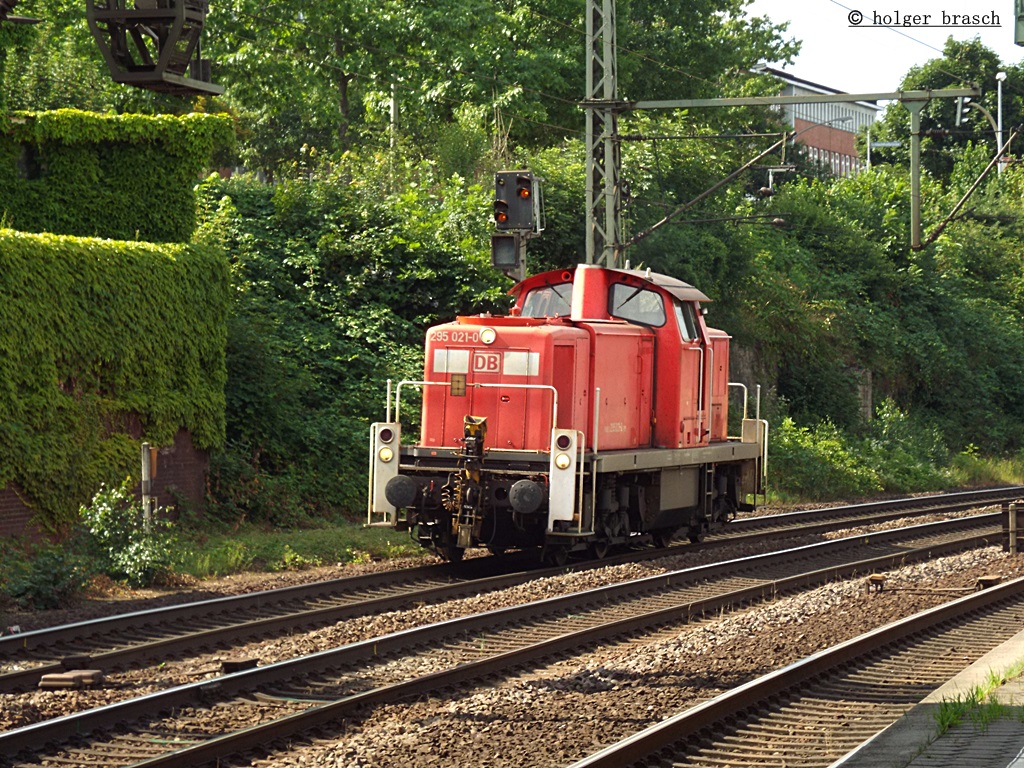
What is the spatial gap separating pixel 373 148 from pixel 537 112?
7.54m

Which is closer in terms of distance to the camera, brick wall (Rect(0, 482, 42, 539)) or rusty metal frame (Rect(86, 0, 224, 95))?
rusty metal frame (Rect(86, 0, 224, 95))

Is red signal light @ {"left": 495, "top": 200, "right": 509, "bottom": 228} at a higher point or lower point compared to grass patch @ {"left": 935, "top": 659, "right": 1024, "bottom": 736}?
higher

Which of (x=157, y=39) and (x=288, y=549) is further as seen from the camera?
(x=288, y=549)

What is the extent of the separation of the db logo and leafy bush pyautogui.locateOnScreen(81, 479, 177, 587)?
384 cm

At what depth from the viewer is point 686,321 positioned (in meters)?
17.4

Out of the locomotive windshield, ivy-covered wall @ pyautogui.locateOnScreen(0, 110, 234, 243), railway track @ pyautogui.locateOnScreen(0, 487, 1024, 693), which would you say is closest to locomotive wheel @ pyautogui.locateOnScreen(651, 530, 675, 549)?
railway track @ pyautogui.locateOnScreen(0, 487, 1024, 693)

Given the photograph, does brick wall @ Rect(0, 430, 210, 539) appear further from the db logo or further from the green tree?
the green tree

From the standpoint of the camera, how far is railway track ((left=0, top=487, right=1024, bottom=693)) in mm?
10039

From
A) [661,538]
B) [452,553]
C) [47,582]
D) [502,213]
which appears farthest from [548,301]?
[47,582]

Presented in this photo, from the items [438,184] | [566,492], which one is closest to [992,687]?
[566,492]

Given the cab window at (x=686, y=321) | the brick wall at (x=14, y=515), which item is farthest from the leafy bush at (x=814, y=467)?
the brick wall at (x=14, y=515)

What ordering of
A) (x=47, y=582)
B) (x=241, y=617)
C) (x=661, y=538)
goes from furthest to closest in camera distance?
1. (x=661, y=538)
2. (x=47, y=582)
3. (x=241, y=617)

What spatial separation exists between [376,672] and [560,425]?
20.2ft

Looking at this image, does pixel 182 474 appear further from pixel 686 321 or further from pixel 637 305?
pixel 686 321
